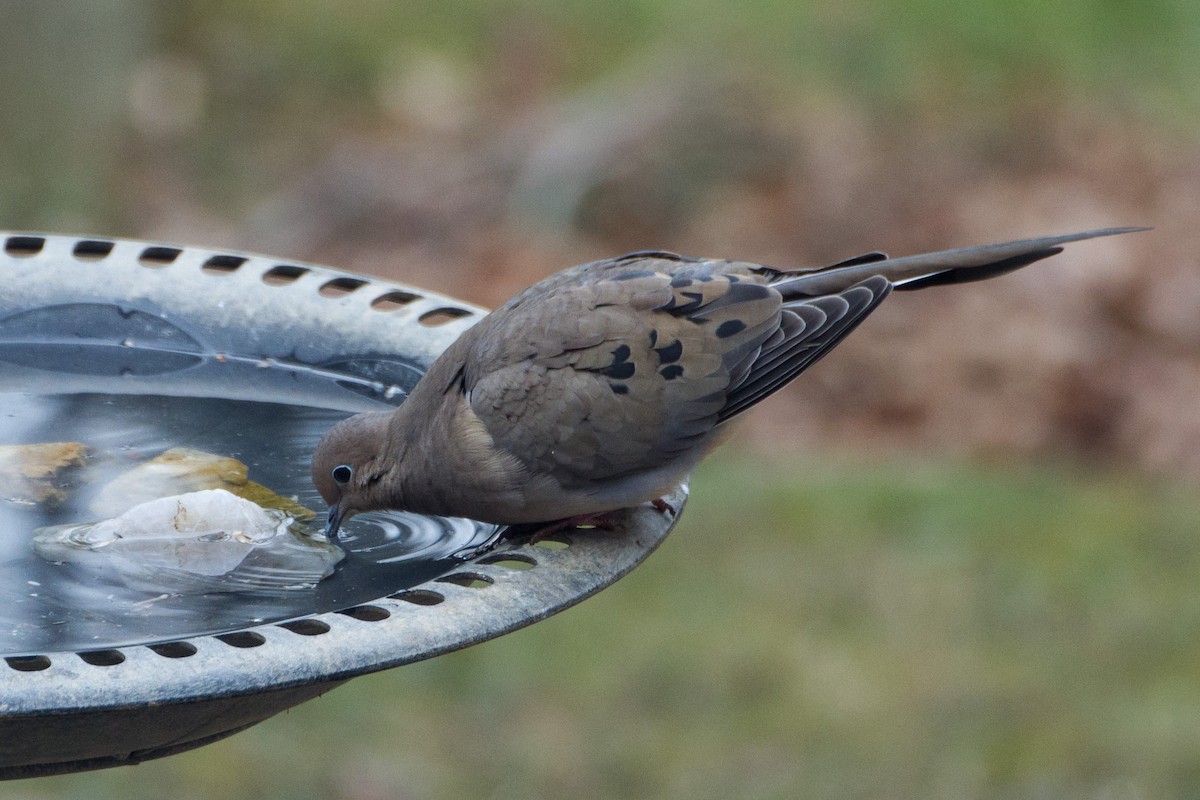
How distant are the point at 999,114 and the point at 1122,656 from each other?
13.9 ft

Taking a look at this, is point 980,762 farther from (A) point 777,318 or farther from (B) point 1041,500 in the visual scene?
(A) point 777,318

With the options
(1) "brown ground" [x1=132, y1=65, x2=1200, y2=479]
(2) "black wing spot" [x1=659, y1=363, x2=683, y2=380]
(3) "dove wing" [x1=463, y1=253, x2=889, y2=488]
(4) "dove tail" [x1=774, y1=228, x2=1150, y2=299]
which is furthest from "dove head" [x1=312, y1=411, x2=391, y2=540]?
(1) "brown ground" [x1=132, y1=65, x2=1200, y2=479]

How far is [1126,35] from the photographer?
9.19 m

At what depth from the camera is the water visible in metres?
2.50

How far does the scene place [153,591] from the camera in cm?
266

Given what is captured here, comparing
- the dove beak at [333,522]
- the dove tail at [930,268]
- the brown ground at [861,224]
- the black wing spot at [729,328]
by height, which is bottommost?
the dove beak at [333,522]

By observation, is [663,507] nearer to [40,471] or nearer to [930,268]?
[930,268]

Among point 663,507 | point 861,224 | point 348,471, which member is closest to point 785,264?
A: point 861,224

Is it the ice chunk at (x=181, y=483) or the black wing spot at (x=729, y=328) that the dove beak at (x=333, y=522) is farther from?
the black wing spot at (x=729, y=328)

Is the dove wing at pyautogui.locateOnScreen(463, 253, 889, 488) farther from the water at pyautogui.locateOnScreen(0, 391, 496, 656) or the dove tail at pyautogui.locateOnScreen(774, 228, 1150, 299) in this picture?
the water at pyautogui.locateOnScreen(0, 391, 496, 656)

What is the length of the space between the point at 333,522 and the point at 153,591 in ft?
1.62

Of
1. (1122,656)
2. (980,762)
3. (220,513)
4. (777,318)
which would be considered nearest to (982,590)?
(1122,656)

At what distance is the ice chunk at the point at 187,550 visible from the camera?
2.72 meters

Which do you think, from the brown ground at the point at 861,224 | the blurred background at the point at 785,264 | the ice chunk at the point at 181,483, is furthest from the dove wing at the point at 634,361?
the brown ground at the point at 861,224
